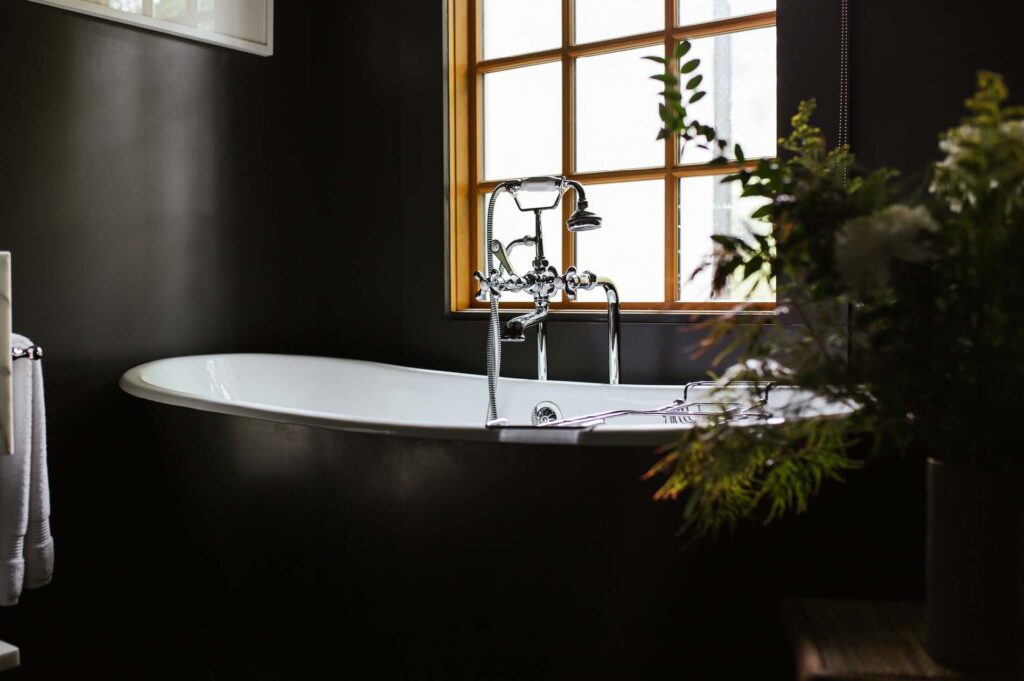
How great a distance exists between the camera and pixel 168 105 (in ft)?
9.07

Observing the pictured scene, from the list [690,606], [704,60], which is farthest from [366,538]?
[704,60]

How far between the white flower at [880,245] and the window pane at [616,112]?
6.06 ft

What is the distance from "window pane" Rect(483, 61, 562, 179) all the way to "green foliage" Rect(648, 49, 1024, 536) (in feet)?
6.40

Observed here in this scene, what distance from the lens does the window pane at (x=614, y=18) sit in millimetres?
2744

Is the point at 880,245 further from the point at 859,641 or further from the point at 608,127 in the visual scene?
the point at 608,127

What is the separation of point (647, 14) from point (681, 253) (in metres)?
0.76

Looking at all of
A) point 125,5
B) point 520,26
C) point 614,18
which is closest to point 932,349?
point 614,18

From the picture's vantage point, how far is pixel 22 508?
70.0 inches

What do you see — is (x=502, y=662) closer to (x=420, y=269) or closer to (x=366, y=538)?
(x=366, y=538)

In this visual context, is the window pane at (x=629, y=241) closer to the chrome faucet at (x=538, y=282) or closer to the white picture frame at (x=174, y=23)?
the chrome faucet at (x=538, y=282)

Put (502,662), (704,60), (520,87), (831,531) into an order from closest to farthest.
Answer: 1. (831,531)
2. (502,662)
3. (704,60)
4. (520,87)

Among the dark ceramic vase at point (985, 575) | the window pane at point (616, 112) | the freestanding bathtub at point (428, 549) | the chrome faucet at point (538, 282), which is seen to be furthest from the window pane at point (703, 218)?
the dark ceramic vase at point (985, 575)

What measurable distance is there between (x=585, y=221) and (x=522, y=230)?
2.62 feet

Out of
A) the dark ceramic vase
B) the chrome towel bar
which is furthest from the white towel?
the dark ceramic vase
